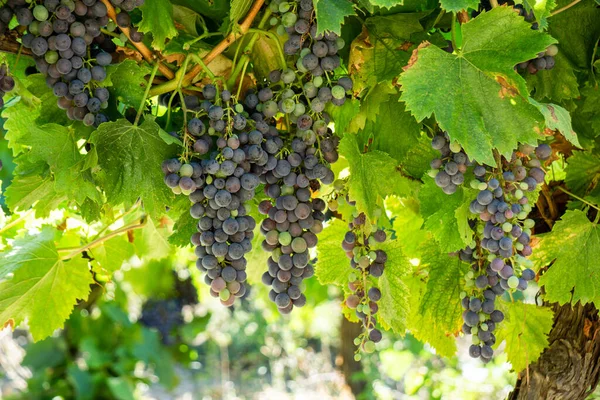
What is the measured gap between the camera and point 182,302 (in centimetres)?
485

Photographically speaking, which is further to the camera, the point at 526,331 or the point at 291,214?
the point at 526,331

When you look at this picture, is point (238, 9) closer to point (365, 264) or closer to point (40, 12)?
point (40, 12)

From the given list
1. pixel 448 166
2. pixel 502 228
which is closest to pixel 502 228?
pixel 502 228

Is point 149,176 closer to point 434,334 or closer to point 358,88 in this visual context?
point 358,88

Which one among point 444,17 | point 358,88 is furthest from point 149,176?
point 444,17

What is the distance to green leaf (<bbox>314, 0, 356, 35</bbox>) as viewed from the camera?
29.0 inches

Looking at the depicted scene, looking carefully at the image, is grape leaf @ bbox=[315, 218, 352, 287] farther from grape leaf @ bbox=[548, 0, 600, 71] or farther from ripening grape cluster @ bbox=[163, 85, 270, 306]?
grape leaf @ bbox=[548, 0, 600, 71]

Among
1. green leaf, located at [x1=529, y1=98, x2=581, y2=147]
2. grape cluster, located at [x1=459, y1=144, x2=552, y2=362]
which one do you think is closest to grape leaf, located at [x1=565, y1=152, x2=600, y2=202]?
grape cluster, located at [x1=459, y1=144, x2=552, y2=362]

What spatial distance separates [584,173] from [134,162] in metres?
0.78

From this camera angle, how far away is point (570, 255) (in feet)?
3.49

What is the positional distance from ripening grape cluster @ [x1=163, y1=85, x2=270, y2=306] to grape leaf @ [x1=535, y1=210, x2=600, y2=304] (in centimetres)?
51

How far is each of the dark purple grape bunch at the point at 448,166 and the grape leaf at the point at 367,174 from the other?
8 centimetres

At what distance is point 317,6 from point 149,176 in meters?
0.32

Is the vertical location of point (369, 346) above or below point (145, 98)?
below
